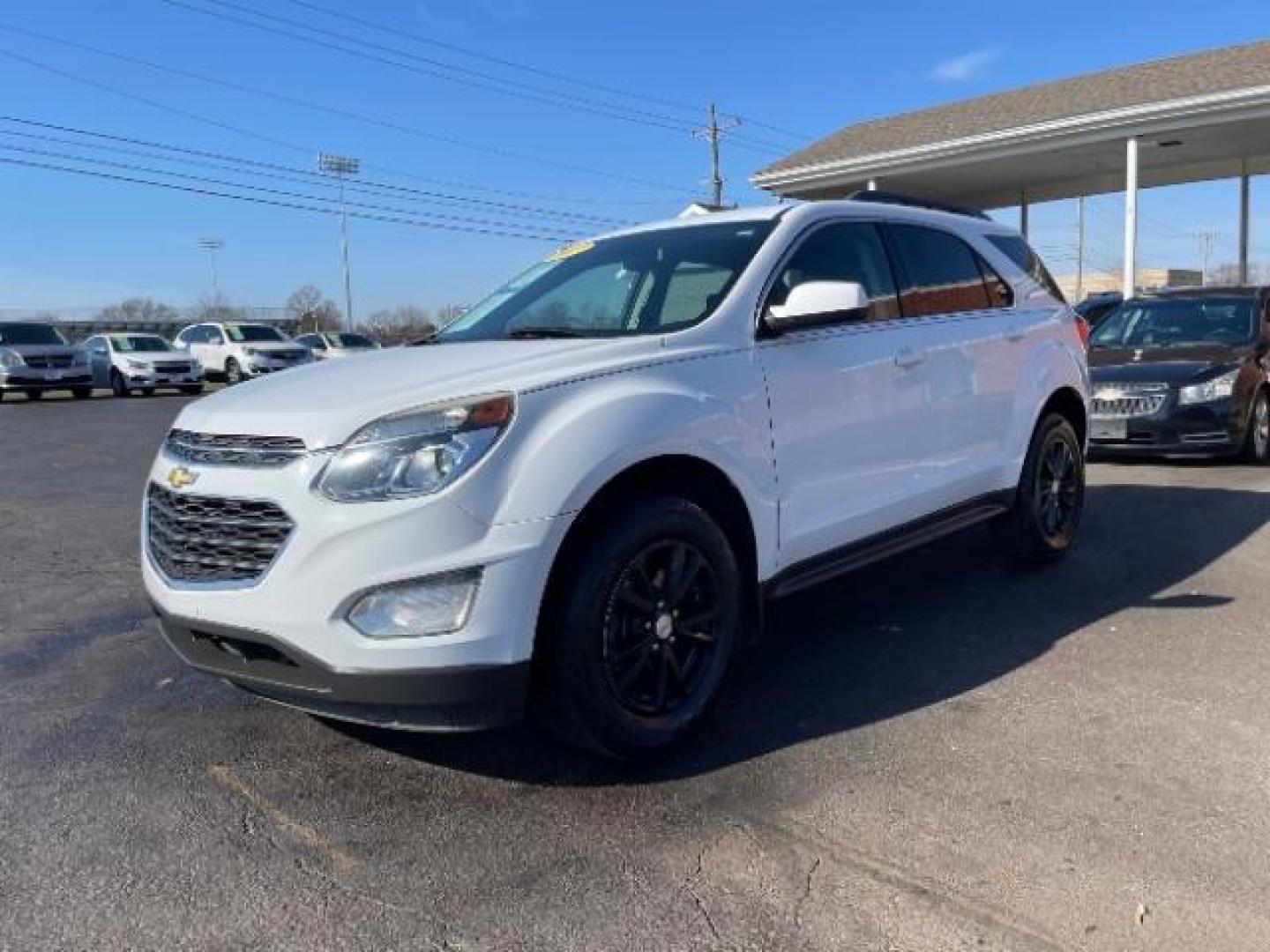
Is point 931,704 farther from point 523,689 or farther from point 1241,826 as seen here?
point 523,689

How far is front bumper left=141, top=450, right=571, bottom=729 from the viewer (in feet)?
9.62

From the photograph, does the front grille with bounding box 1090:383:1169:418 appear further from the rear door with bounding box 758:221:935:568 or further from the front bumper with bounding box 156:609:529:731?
the front bumper with bounding box 156:609:529:731

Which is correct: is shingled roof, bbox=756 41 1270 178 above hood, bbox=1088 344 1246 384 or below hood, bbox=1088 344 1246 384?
above

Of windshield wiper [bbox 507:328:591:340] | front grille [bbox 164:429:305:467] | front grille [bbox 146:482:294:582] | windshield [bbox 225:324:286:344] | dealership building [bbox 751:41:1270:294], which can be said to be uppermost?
dealership building [bbox 751:41:1270:294]

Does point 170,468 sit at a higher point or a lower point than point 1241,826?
higher

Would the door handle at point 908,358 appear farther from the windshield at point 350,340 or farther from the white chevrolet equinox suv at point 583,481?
the windshield at point 350,340

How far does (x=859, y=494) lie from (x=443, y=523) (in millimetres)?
1992

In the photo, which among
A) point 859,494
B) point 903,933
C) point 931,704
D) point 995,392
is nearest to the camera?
point 903,933

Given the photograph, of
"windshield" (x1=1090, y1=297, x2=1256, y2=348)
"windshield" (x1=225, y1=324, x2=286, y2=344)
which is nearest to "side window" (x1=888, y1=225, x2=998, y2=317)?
"windshield" (x1=1090, y1=297, x2=1256, y2=348)

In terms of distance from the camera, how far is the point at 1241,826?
117 inches

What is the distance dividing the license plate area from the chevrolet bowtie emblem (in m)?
8.27

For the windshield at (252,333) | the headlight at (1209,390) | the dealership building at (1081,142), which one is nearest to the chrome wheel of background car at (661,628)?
the headlight at (1209,390)

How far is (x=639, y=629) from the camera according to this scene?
3.42 m

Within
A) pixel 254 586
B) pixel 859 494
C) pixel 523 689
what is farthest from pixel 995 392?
pixel 254 586
